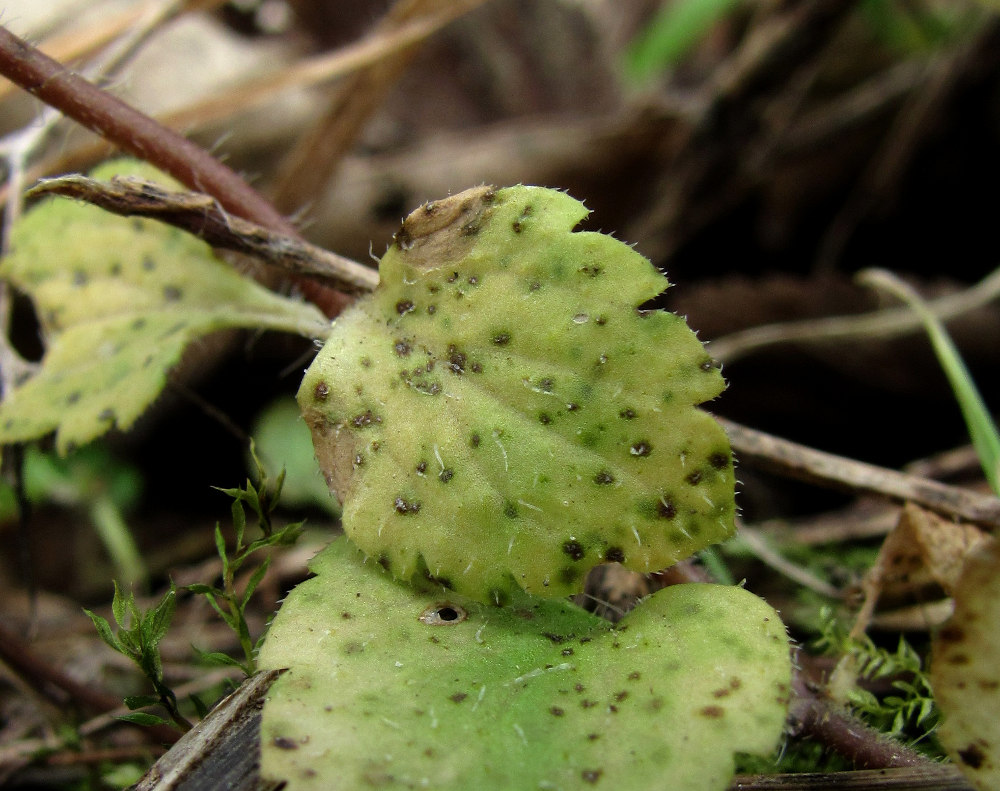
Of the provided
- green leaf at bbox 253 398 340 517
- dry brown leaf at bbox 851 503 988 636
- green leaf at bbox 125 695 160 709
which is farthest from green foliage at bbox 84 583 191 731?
green leaf at bbox 253 398 340 517

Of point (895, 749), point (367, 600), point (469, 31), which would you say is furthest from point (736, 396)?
point (469, 31)

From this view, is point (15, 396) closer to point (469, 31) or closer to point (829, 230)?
point (829, 230)

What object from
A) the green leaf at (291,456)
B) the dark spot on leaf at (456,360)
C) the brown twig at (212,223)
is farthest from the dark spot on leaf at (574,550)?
the green leaf at (291,456)

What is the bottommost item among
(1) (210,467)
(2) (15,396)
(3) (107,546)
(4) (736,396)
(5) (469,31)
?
(3) (107,546)

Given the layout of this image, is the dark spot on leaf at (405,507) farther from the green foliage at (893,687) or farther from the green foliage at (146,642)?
the green foliage at (893,687)

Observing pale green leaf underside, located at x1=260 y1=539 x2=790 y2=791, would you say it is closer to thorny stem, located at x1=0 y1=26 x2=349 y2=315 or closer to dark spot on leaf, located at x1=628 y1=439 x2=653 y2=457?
dark spot on leaf, located at x1=628 y1=439 x2=653 y2=457

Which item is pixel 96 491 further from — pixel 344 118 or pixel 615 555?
pixel 615 555

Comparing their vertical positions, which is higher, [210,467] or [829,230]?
[829,230]
